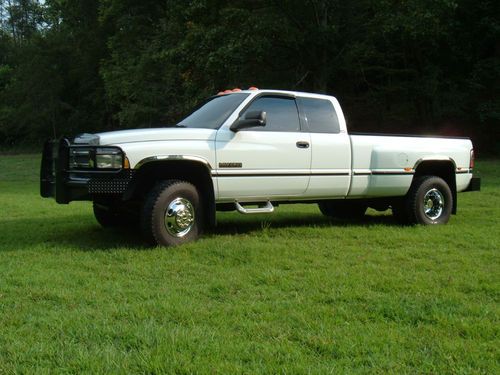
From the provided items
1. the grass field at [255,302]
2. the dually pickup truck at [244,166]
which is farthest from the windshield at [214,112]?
the grass field at [255,302]

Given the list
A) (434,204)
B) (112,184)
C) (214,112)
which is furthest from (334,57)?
(112,184)

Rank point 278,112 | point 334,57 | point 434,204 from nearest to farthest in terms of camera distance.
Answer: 1. point 278,112
2. point 434,204
3. point 334,57

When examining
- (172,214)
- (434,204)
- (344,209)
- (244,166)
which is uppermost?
(244,166)

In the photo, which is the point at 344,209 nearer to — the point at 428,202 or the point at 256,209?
the point at 428,202

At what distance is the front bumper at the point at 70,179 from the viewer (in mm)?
6332

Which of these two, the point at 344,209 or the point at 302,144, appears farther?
the point at 344,209

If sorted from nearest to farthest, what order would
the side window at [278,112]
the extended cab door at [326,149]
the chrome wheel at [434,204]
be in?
the side window at [278,112]
the extended cab door at [326,149]
the chrome wheel at [434,204]

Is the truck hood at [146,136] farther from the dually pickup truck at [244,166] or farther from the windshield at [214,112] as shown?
the windshield at [214,112]

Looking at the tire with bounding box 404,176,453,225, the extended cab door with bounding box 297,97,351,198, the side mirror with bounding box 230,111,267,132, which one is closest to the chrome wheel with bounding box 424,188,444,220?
the tire with bounding box 404,176,453,225

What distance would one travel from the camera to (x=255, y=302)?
14.7 feet

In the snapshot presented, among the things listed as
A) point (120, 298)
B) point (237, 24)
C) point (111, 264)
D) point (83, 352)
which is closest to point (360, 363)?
point (83, 352)

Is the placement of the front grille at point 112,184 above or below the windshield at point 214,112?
below

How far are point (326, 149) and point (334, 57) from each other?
56.3 ft

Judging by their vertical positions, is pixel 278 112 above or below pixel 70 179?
above
